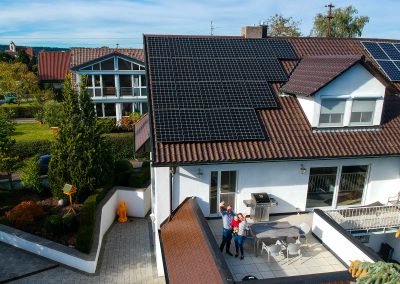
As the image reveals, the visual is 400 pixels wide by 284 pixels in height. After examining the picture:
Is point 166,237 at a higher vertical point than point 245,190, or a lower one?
lower

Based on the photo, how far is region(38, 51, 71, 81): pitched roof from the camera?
57578 mm

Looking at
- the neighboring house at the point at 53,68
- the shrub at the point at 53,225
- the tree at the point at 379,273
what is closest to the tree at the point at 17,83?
the neighboring house at the point at 53,68

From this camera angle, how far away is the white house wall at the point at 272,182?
12.2 metres

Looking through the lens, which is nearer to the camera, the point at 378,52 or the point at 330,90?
the point at 330,90

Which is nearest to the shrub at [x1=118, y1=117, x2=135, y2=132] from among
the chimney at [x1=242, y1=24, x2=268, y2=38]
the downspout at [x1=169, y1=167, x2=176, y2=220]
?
the chimney at [x1=242, y1=24, x2=268, y2=38]

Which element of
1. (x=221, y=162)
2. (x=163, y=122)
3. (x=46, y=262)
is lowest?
(x=46, y=262)

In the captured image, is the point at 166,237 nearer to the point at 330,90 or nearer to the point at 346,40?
the point at 330,90

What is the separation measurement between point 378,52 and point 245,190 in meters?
11.8

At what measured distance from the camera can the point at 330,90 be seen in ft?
42.7

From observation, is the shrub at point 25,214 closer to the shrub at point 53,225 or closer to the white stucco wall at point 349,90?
the shrub at point 53,225

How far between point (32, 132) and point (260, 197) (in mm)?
29864

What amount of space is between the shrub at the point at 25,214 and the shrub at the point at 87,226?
2.68m

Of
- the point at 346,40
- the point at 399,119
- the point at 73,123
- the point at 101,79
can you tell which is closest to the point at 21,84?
the point at 101,79

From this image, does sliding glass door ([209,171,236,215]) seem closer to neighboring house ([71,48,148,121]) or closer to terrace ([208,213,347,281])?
terrace ([208,213,347,281])
